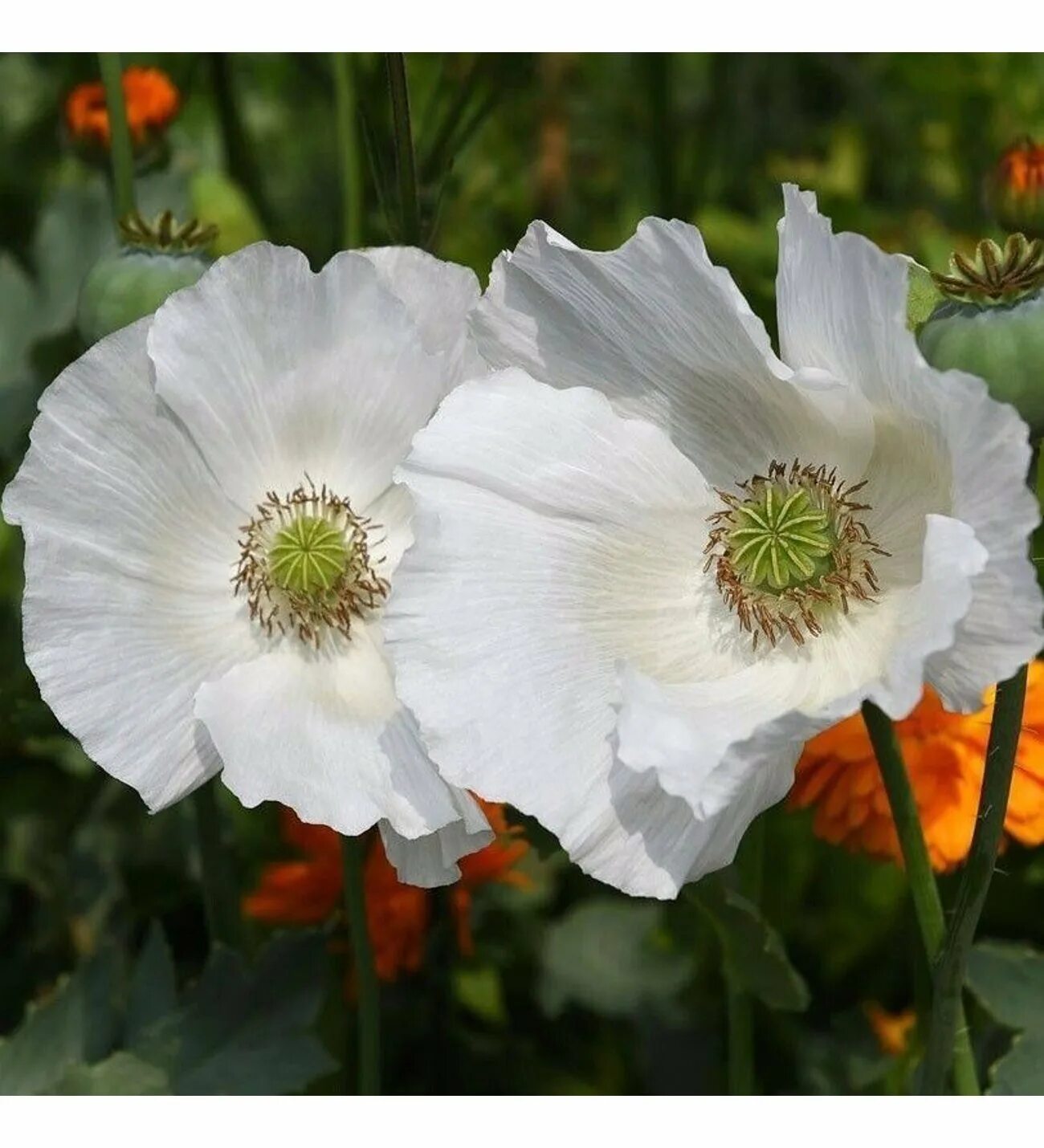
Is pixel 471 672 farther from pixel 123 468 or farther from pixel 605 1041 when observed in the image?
pixel 605 1041

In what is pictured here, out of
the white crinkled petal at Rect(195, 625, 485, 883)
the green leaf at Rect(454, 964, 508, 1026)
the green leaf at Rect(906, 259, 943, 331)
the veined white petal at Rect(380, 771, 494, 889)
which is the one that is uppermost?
the green leaf at Rect(906, 259, 943, 331)

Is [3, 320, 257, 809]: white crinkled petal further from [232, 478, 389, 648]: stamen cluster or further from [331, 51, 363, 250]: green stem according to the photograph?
[331, 51, 363, 250]: green stem

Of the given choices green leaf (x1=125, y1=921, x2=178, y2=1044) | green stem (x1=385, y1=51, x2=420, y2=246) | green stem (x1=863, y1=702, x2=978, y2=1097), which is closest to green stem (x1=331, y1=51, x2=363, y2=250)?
green stem (x1=385, y1=51, x2=420, y2=246)

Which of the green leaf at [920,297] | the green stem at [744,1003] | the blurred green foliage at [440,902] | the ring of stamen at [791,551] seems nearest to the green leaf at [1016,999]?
the blurred green foliage at [440,902]

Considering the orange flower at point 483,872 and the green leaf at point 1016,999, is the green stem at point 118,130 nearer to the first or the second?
the orange flower at point 483,872

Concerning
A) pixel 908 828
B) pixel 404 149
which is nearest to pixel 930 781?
pixel 908 828

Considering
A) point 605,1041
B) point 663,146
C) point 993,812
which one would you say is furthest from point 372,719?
point 663,146
